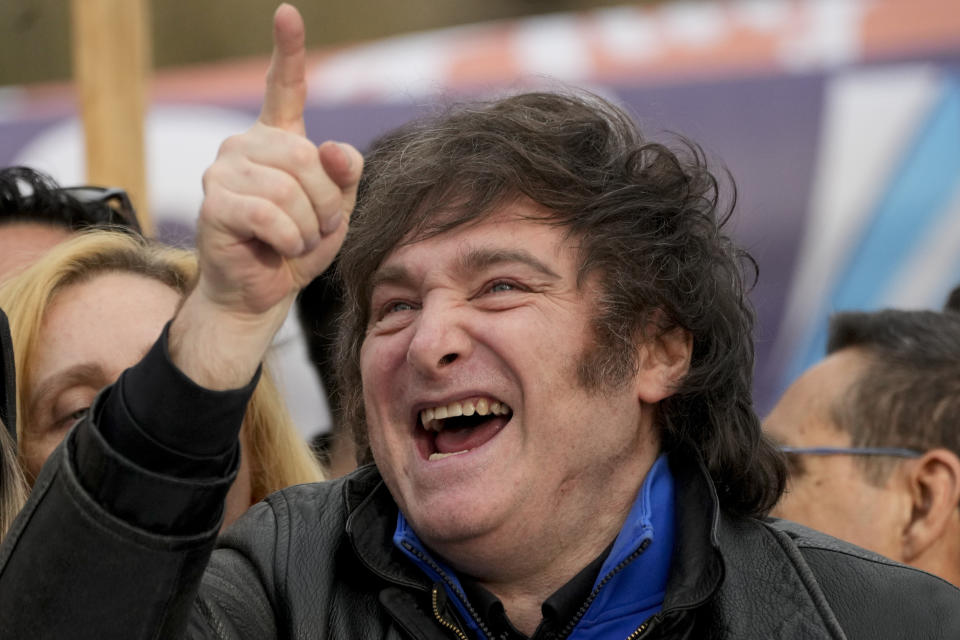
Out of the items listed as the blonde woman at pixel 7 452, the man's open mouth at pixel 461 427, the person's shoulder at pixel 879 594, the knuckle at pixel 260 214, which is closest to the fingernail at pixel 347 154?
the knuckle at pixel 260 214

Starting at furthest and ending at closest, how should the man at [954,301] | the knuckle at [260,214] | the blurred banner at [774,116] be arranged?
the blurred banner at [774,116], the man at [954,301], the knuckle at [260,214]

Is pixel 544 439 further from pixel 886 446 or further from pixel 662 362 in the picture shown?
pixel 886 446

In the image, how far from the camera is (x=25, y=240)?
310cm

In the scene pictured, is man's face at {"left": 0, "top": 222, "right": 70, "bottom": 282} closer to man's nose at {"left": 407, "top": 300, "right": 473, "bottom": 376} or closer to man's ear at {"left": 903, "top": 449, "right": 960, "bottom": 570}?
man's nose at {"left": 407, "top": 300, "right": 473, "bottom": 376}

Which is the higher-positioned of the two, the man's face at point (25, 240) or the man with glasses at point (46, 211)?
the man with glasses at point (46, 211)

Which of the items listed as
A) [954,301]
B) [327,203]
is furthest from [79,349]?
[954,301]

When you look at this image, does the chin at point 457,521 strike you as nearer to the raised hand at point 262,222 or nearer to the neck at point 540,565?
the neck at point 540,565

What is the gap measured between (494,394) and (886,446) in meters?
1.26

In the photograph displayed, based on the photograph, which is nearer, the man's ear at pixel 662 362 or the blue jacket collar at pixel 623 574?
the blue jacket collar at pixel 623 574

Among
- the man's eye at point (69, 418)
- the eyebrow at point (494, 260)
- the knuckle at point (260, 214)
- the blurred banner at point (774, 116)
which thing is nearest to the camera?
the knuckle at point (260, 214)

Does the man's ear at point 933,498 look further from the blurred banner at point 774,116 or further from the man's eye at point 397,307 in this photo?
the blurred banner at point 774,116

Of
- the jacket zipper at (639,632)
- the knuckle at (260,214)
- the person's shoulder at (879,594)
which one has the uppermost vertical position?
the knuckle at (260,214)

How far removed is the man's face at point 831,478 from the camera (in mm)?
2959

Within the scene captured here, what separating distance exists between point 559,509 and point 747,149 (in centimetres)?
408
